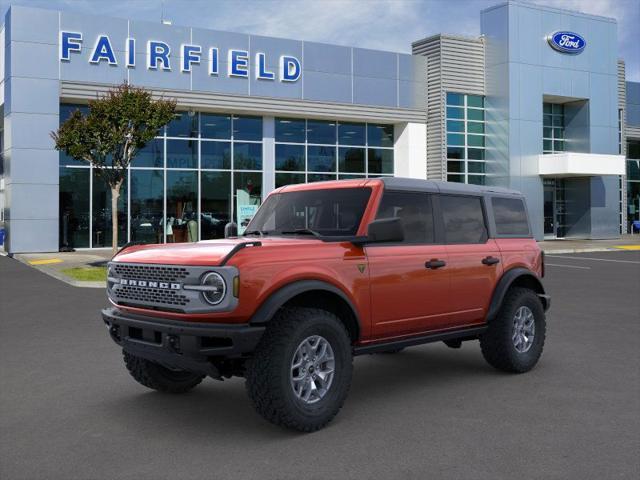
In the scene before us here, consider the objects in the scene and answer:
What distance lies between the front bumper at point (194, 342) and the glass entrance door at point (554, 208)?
31.6 m

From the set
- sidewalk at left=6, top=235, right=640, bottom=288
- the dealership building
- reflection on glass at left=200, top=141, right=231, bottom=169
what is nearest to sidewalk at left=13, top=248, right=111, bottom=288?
sidewalk at left=6, top=235, right=640, bottom=288

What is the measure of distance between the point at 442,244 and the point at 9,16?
2262 cm

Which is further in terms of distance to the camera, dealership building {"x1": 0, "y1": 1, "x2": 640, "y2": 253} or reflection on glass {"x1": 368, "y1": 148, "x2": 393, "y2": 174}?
reflection on glass {"x1": 368, "y1": 148, "x2": 393, "y2": 174}

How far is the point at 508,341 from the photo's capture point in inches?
259

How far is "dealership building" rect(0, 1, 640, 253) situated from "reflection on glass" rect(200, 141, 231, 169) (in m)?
0.06

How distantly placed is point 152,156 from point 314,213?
836 inches

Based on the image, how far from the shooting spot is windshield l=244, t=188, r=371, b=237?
5840 mm

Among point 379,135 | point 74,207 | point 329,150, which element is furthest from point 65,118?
point 379,135

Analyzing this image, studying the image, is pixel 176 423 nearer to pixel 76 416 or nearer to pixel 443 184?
pixel 76 416

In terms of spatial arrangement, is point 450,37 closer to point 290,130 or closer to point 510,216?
point 290,130

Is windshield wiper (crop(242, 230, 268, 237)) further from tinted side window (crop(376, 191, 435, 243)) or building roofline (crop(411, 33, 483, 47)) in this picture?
building roofline (crop(411, 33, 483, 47))

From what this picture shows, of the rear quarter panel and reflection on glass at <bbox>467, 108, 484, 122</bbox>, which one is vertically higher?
reflection on glass at <bbox>467, 108, 484, 122</bbox>

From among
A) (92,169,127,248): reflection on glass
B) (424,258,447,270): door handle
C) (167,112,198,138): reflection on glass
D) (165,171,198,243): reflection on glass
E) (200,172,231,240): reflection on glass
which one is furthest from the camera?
(200,172,231,240): reflection on glass

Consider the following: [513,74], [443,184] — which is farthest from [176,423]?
[513,74]
